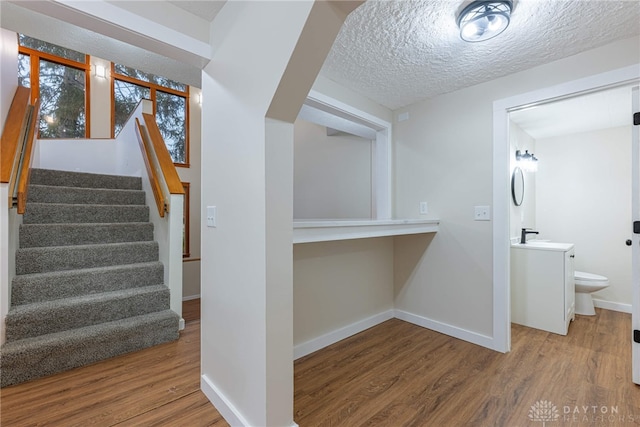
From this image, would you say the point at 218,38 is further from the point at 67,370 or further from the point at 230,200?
the point at 67,370

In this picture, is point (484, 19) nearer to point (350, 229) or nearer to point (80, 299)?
point (350, 229)

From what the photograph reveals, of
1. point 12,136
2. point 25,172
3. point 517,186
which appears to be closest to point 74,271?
point 25,172

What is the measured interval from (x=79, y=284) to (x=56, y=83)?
3749 millimetres

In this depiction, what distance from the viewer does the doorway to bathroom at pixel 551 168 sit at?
2086 mm

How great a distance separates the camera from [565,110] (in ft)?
9.80

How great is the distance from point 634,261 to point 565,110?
1.79 metres

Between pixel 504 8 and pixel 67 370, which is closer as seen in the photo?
pixel 504 8

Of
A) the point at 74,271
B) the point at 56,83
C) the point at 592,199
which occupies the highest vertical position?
the point at 56,83

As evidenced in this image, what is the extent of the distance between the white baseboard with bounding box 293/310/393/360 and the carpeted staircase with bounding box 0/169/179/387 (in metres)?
1.22

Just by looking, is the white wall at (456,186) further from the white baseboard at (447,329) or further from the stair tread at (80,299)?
the stair tread at (80,299)

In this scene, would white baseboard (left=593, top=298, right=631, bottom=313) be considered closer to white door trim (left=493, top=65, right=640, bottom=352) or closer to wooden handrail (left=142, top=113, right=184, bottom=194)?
white door trim (left=493, top=65, right=640, bottom=352)

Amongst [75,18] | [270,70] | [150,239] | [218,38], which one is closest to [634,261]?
[270,70]

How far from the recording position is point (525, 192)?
3684 millimetres

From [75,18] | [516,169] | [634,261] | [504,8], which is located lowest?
[634,261]
